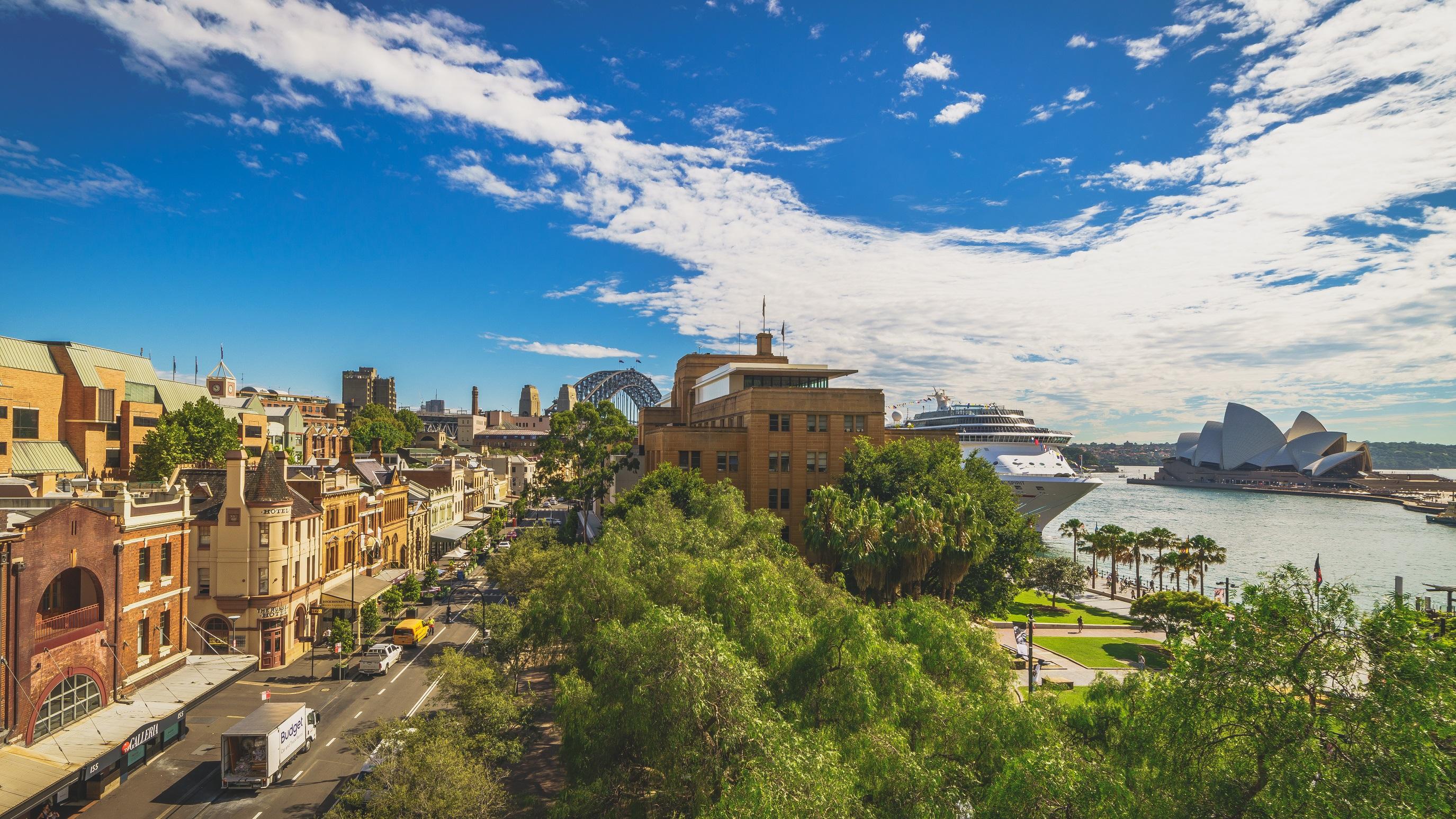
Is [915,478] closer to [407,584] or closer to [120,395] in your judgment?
[407,584]

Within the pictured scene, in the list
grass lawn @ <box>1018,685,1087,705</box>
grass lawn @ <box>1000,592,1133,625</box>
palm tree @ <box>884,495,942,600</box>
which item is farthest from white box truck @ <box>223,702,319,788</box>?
grass lawn @ <box>1000,592,1133,625</box>

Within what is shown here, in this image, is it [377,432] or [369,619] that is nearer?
[369,619]

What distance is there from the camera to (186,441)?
233 ft

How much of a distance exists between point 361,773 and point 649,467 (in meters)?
51.6

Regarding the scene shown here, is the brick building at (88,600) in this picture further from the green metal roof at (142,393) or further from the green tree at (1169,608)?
the green tree at (1169,608)

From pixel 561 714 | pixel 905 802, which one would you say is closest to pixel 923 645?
pixel 905 802

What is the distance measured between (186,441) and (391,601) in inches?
1323

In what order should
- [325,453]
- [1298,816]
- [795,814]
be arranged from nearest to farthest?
[1298,816] → [795,814] → [325,453]

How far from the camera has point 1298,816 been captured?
11.6 meters

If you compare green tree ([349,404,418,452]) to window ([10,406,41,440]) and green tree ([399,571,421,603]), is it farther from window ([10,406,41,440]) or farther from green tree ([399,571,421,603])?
green tree ([399,571,421,603])

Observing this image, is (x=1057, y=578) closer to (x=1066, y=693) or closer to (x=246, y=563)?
(x=1066, y=693)

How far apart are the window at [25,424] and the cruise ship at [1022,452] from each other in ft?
301

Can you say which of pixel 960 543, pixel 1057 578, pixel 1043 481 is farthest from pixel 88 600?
pixel 1043 481

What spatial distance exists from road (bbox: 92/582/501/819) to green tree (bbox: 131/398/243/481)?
1193 inches
